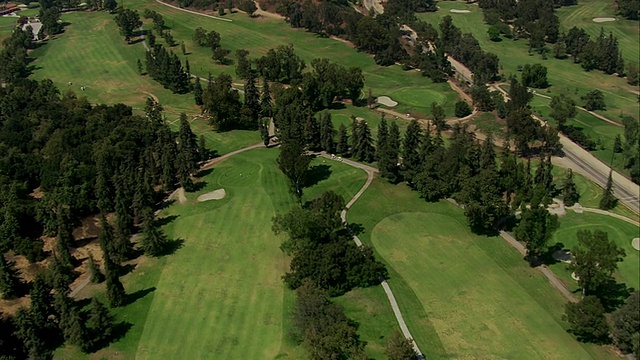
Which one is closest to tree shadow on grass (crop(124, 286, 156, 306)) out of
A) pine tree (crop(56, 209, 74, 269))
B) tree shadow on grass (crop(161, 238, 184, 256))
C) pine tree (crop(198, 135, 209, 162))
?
tree shadow on grass (crop(161, 238, 184, 256))

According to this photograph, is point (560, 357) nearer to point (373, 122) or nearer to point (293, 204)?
point (293, 204)

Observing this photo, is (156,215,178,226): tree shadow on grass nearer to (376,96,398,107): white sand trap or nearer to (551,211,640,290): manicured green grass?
(551,211,640,290): manicured green grass

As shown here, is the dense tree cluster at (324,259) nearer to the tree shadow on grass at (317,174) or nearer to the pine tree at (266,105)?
the tree shadow on grass at (317,174)

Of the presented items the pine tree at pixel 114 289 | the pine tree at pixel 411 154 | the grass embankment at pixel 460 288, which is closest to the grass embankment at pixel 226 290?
the pine tree at pixel 114 289

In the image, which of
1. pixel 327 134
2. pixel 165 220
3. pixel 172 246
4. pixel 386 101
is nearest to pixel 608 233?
pixel 327 134

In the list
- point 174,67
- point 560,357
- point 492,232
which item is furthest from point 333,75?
point 560,357

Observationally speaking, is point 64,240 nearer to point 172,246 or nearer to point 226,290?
point 172,246
